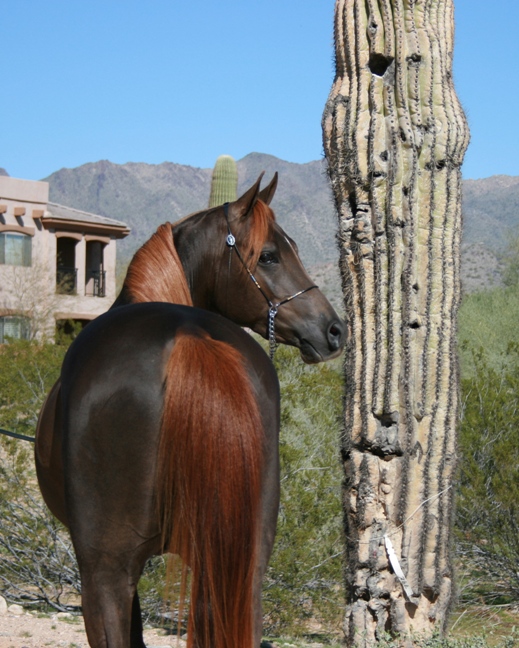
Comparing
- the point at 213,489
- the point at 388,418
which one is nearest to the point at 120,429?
the point at 213,489

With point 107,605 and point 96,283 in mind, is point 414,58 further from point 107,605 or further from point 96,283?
point 96,283

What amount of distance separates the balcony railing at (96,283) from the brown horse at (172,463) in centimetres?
3432

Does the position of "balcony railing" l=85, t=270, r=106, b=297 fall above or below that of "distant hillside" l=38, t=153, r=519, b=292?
below

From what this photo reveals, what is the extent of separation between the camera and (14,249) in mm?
34000

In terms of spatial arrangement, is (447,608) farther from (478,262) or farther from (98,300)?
(478,262)

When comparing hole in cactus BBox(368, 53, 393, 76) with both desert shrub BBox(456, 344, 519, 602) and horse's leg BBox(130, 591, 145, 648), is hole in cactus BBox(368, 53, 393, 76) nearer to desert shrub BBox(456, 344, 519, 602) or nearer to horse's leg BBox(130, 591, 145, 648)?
horse's leg BBox(130, 591, 145, 648)

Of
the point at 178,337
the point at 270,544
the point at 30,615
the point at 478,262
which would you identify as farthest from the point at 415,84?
the point at 478,262

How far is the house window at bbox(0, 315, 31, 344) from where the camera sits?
1278 inches

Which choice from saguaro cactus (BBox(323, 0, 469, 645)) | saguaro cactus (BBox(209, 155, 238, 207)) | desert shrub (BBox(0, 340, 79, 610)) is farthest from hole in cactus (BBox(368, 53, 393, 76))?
saguaro cactus (BBox(209, 155, 238, 207))

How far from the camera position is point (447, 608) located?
172 inches

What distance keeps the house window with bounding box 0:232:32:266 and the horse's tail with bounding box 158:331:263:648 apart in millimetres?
32435

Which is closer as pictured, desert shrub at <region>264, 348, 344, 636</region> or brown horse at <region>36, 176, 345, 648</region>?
brown horse at <region>36, 176, 345, 648</region>

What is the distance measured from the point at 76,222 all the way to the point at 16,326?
510cm

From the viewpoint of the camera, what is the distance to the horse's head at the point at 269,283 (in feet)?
13.1
